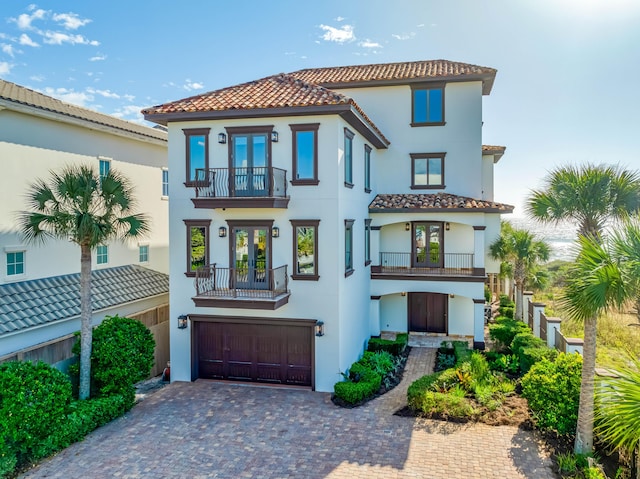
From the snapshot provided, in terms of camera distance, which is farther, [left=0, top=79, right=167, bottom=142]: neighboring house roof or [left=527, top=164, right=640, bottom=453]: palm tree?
[left=527, top=164, right=640, bottom=453]: palm tree

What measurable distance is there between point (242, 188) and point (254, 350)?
5.21 meters

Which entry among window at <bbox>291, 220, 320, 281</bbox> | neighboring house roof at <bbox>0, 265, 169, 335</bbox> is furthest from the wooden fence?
window at <bbox>291, 220, 320, 281</bbox>

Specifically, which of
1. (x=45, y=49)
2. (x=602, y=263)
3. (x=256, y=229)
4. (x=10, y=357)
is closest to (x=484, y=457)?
(x=602, y=263)

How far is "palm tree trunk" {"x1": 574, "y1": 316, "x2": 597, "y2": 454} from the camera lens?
30.8ft

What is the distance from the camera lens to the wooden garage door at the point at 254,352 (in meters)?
14.2

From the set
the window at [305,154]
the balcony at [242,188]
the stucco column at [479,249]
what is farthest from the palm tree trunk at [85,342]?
the stucco column at [479,249]

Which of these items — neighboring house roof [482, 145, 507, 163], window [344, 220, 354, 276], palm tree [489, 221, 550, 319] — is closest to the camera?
window [344, 220, 354, 276]

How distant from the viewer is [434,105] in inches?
789

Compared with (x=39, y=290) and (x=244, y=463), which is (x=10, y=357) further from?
(x=244, y=463)

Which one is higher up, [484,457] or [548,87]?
[548,87]

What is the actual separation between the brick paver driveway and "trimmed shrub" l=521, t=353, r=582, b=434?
2.40 ft

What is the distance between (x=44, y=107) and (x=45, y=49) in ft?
15.4

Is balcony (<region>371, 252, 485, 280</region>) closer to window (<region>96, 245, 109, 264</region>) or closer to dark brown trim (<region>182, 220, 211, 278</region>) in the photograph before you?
dark brown trim (<region>182, 220, 211, 278</region>)

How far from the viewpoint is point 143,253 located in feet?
64.3
